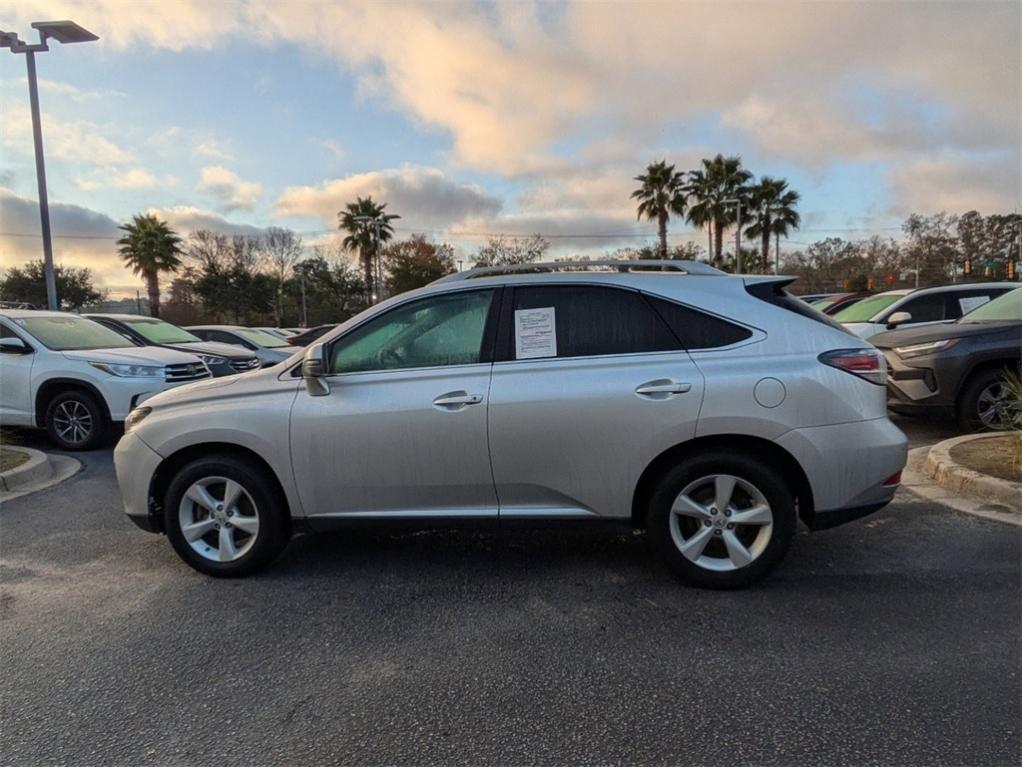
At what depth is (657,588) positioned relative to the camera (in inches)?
136

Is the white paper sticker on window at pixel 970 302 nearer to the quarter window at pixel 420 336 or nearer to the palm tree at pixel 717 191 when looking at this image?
the quarter window at pixel 420 336

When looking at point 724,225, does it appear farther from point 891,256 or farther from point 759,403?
point 759,403

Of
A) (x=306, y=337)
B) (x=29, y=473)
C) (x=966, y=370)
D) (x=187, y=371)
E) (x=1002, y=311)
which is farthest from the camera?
(x=306, y=337)

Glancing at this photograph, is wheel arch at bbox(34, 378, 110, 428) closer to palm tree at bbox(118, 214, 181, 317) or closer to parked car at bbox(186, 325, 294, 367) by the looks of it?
parked car at bbox(186, 325, 294, 367)

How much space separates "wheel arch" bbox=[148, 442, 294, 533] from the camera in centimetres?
365

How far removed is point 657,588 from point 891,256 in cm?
5512

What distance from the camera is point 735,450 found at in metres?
3.31

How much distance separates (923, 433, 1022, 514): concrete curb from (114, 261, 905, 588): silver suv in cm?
199

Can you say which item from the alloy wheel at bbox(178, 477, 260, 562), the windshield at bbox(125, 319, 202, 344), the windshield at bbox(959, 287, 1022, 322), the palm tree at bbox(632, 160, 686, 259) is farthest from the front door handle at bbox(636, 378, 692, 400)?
the palm tree at bbox(632, 160, 686, 259)

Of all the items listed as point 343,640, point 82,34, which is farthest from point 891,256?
point 343,640

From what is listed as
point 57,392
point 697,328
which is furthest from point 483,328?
point 57,392

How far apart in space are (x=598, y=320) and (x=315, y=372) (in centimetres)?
162

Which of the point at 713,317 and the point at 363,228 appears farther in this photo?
the point at 363,228

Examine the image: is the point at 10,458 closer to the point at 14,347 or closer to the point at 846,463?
the point at 14,347
